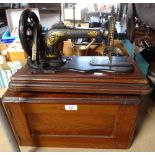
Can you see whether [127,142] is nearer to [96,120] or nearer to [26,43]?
[96,120]

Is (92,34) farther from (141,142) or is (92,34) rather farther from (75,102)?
(141,142)

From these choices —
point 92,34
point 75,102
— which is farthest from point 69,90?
point 92,34

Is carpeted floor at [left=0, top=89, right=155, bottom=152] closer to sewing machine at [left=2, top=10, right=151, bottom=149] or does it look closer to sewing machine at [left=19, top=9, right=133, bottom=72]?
sewing machine at [left=2, top=10, right=151, bottom=149]

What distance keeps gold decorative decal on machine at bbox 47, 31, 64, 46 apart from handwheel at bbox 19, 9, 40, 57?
0.08 metres

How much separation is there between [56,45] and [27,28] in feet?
0.59

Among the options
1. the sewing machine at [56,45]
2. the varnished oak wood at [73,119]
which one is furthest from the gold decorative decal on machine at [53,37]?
the varnished oak wood at [73,119]

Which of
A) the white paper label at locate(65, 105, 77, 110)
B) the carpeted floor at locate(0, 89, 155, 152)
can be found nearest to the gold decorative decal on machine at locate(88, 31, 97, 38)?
the white paper label at locate(65, 105, 77, 110)

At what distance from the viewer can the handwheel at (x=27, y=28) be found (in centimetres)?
77

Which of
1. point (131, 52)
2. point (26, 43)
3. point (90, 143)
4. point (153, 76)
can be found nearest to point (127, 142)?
point (90, 143)

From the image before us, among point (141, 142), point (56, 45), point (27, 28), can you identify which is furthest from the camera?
point (141, 142)

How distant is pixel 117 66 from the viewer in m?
0.90

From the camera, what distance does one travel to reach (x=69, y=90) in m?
0.85

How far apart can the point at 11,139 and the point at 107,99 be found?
0.63 m

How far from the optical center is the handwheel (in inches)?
30.4
